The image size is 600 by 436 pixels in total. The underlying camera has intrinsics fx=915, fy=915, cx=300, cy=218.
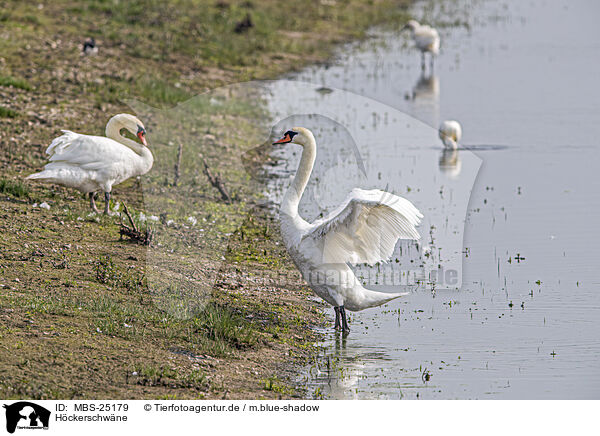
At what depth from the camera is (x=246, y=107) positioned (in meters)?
19.7

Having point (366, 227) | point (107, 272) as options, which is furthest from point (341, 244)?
point (107, 272)

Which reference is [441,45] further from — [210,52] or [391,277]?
[391,277]

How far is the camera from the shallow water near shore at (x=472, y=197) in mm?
8867

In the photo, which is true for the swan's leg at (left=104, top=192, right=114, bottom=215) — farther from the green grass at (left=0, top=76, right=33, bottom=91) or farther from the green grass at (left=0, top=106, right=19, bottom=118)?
the green grass at (left=0, top=76, right=33, bottom=91)

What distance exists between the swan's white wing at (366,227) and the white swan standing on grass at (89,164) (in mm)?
3620

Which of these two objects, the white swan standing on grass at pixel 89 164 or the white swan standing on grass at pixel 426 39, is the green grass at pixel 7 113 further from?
the white swan standing on grass at pixel 426 39

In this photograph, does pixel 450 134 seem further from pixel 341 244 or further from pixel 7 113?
pixel 341 244

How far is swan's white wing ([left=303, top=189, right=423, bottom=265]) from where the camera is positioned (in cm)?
884

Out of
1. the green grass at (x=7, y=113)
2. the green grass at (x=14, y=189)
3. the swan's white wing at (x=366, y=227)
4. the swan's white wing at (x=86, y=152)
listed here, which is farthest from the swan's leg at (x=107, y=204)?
the green grass at (x=7, y=113)

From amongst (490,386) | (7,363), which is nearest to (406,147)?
(490,386)

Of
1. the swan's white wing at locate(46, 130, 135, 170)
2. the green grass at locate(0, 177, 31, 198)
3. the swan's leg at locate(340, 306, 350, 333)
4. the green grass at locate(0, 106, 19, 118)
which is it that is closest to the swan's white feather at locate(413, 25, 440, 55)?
the green grass at locate(0, 106, 19, 118)

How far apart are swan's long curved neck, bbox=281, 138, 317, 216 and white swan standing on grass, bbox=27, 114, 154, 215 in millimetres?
3073

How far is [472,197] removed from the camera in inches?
593
